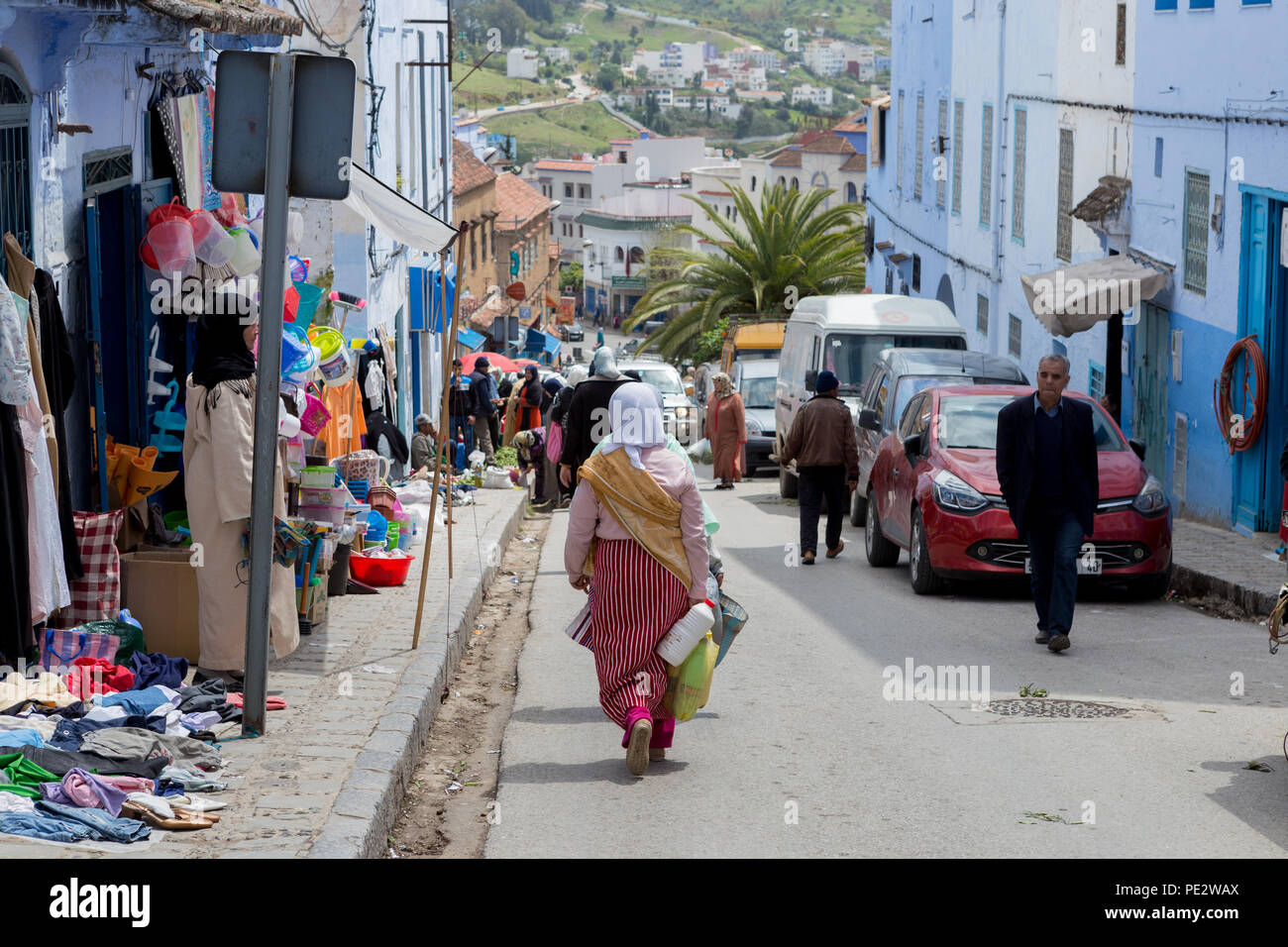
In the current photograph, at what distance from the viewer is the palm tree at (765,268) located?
151 ft

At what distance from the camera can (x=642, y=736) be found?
7070mm

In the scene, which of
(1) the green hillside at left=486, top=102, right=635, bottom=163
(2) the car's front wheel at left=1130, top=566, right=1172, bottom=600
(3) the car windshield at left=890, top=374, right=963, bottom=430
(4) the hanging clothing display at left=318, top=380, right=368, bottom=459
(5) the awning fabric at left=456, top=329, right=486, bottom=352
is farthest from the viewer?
(1) the green hillside at left=486, top=102, right=635, bottom=163

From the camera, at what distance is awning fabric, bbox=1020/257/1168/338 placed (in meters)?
17.6

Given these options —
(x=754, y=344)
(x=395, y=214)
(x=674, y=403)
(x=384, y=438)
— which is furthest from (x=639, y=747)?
(x=754, y=344)

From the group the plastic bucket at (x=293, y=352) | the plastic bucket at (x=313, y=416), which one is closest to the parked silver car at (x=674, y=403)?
the plastic bucket at (x=293, y=352)

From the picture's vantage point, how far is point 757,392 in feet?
92.8

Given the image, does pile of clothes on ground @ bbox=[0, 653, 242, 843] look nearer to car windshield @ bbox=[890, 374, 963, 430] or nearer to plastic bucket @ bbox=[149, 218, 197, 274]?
plastic bucket @ bbox=[149, 218, 197, 274]

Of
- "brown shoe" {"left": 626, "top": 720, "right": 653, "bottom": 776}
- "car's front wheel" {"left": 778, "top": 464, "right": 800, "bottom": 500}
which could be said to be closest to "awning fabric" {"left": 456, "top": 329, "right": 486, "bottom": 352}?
"car's front wheel" {"left": 778, "top": 464, "right": 800, "bottom": 500}

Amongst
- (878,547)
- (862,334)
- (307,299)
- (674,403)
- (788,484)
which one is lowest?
(788,484)

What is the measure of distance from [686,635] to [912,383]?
9.56m

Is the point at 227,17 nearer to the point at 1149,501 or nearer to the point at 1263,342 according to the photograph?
the point at 1149,501

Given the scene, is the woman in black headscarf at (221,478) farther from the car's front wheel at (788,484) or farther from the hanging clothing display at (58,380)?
the car's front wheel at (788,484)

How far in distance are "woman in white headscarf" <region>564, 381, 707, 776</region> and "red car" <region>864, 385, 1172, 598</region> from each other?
5.08 m
